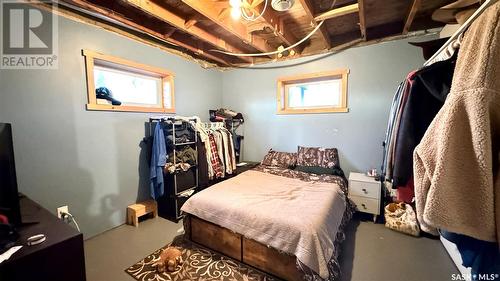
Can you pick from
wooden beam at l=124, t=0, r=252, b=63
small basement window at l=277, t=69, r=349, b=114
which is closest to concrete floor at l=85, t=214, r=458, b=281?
small basement window at l=277, t=69, r=349, b=114

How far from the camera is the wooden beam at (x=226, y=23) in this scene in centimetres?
199

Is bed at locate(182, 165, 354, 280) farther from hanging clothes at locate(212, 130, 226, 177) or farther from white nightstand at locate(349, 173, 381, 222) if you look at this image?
hanging clothes at locate(212, 130, 226, 177)

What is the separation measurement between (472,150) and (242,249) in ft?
5.76

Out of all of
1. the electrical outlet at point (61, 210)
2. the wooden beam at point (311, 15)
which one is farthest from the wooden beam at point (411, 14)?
the electrical outlet at point (61, 210)

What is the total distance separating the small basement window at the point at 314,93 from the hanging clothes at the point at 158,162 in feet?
Result: 6.76

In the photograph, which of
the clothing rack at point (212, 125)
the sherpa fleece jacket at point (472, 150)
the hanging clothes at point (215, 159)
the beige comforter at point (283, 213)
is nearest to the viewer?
the sherpa fleece jacket at point (472, 150)

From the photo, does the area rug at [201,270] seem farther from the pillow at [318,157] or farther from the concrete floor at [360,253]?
the pillow at [318,157]

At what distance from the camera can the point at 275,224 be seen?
1646mm

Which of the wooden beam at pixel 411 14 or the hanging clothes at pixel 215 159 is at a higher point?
the wooden beam at pixel 411 14

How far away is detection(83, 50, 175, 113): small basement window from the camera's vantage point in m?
2.33

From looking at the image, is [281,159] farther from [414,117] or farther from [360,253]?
[414,117]

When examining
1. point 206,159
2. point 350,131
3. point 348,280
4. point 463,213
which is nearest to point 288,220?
point 348,280

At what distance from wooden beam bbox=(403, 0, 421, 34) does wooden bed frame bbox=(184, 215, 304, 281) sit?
8.73ft

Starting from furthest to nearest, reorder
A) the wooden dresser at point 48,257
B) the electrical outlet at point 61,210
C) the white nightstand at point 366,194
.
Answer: the white nightstand at point 366,194, the electrical outlet at point 61,210, the wooden dresser at point 48,257
